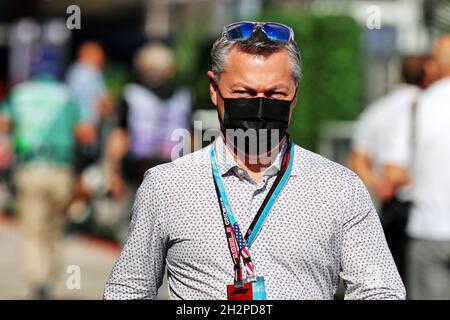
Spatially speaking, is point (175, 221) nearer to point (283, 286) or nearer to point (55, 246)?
point (283, 286)

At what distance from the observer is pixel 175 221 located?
317 cm

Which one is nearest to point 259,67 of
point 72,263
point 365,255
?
Result: point 365,255

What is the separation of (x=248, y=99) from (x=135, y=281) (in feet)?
2.01

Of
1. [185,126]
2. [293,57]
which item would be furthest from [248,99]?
[185,126]

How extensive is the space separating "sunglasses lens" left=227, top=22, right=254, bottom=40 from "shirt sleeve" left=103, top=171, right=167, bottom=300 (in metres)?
0.48

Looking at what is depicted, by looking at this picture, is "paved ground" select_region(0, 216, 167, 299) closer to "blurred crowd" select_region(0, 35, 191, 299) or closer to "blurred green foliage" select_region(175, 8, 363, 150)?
"blurred crowd" select_region(0, 35, 191, 299)

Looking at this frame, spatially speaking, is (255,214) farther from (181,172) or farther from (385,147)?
(385,147)

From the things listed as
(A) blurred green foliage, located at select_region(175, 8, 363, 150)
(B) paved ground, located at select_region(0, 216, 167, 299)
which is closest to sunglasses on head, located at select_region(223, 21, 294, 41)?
(B) paved ground, located at select_region(0, 216, 167, 299)

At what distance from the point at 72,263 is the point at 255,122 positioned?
8.64m

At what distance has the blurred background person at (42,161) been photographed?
31.6ft

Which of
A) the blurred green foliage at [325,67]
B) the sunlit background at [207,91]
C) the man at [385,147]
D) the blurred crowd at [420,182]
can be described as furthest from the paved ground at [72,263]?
the blurred green foliage at [325,67]

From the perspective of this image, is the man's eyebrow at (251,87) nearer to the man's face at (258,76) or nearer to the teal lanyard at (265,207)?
the man's face at (258,76)

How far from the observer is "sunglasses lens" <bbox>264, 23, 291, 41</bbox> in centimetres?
321
